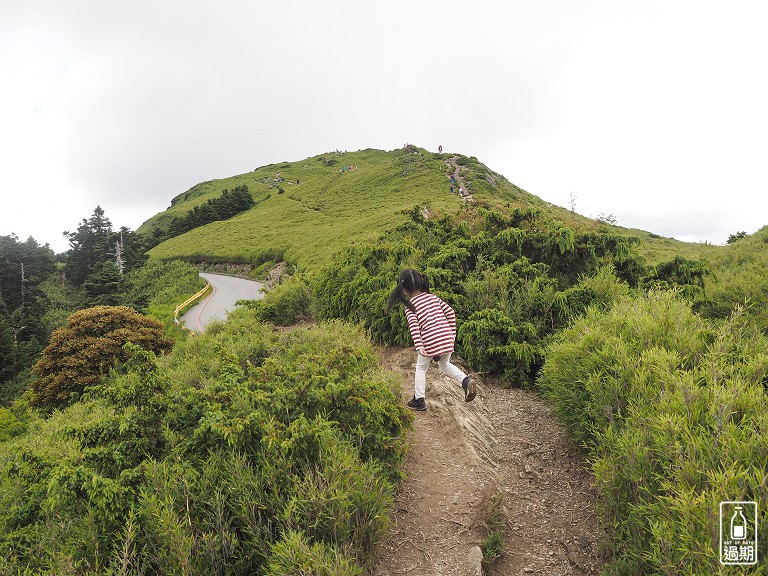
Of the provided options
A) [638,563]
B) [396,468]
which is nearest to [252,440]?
[396,468]

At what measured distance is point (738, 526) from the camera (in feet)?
9.18

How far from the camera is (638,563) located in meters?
3.53

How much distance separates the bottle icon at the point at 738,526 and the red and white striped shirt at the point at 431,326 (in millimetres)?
3822

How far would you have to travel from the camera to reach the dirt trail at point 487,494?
4.26 meters

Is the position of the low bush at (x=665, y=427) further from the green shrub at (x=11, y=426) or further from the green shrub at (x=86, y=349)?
the green shrub at (x=11, y=426)

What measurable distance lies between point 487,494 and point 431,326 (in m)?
2.40

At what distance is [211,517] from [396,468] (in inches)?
83.3

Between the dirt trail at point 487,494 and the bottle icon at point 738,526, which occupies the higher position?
the bottle icon at point 738,526

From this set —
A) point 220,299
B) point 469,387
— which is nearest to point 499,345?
point 469,387

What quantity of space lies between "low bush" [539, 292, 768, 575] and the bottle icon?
0.10 meters

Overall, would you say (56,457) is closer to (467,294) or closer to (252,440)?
(252,440)

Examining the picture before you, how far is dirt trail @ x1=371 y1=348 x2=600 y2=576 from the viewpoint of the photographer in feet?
14.0

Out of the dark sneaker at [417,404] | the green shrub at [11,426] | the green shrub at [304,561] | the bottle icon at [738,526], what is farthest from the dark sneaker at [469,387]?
the green shrub at [11,426]

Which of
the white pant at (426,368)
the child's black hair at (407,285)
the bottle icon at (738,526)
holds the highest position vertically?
the child's black hair at (407,285)
